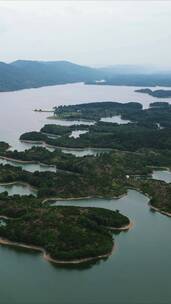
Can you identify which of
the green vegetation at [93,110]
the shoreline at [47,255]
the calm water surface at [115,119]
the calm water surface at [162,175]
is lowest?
the shoreline at [47,255]

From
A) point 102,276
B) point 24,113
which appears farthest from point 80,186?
point 24,113

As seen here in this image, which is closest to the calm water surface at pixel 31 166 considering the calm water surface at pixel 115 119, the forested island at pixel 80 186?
the forested island at pixel 80 186

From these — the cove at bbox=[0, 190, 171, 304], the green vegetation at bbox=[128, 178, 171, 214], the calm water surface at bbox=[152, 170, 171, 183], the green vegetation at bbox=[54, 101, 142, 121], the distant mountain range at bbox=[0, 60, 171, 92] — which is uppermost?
the distant mountain range at bbox=[0, 60, 171, 92]

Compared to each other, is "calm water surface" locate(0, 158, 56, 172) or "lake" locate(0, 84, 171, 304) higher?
"calm water surface" locate(0, 158, 56, 172)

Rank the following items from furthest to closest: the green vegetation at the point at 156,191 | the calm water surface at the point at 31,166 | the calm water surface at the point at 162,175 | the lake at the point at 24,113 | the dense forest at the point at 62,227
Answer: the lake at the point at 24,113 → the calm water surface at the point at 31,166 → the calm water surface at the point at 162,175 → the green vegetation at the point at 156,191 → the dense forest at the point at 62,227

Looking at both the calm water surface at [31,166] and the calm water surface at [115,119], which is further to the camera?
the calm water surface at [115,119]

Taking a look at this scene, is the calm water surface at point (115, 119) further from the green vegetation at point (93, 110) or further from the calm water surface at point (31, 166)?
the calm water surface at point (31, 166)

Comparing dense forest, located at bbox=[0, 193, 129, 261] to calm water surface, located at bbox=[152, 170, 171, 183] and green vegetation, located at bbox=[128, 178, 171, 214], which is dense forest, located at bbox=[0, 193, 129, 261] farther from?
calm water surface, located at bbox=[152, 170, 171, 183]

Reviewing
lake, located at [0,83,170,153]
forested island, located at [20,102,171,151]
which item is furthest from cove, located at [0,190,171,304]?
lake, located at [0,83,170,153]

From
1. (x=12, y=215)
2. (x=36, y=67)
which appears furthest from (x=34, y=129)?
(x=36, y=67)

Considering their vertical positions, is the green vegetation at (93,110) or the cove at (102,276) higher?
the green vegetation at (93,110)

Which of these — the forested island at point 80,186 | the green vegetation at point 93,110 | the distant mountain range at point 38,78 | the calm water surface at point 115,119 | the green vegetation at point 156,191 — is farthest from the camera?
the distant mountain range at point 38,78

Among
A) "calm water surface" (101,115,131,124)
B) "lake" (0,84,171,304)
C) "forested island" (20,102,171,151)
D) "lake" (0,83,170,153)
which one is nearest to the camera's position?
"lake" (0,84,171,304)
